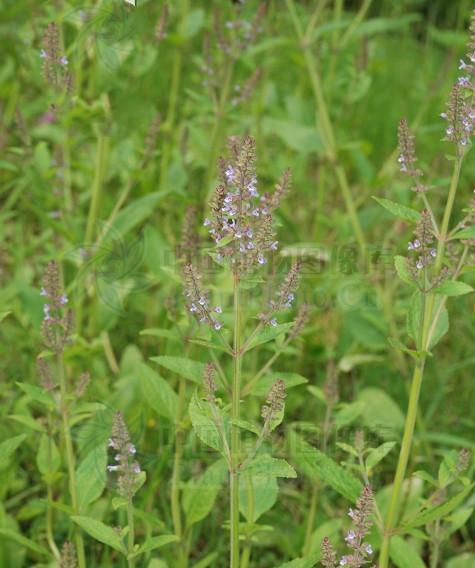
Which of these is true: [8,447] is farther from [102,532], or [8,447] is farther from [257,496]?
[257,496]

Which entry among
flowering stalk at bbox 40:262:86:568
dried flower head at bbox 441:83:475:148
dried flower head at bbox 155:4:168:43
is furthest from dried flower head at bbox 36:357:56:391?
dried flower head at bbox 155:4:168:43

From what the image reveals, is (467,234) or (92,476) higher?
(467,234)

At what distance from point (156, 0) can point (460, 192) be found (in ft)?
8.78

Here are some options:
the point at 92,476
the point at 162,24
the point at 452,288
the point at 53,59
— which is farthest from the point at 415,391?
the point at 162,24

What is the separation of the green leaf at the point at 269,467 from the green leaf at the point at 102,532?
0.34 m

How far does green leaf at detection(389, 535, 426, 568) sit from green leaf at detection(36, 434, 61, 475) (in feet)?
2.94

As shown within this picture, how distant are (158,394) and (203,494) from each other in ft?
0.92

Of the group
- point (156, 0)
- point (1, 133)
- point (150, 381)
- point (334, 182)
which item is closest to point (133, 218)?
point (150, 381)

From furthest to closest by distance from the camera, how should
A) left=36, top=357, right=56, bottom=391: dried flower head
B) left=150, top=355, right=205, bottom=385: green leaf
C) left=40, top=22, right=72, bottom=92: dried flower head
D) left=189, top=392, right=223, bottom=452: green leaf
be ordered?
left=40, top=22, right=72, bottom=92: dried flower head
left=36, top=357, right=56, bottom=391: dried flower head
left=150, top=355, right=205, bottom=385: green leaf
left=189, top=392, right=223, bottom=452: green leaf

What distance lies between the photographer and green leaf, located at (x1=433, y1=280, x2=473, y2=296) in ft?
6.11

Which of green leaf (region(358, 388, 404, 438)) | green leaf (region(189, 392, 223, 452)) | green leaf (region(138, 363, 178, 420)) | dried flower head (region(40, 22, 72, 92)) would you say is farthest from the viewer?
green leaf (region(358, 388, 404, 438))

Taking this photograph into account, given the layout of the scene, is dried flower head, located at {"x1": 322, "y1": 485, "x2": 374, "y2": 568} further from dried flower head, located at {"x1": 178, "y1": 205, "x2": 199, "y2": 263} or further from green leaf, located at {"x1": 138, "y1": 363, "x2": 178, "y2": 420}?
dried flower head, located at {"x1": 178, "y1": 205, "x2": 199, "y2": 263}

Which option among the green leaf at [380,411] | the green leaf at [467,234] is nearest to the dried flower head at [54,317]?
the green leaf at [467,234]

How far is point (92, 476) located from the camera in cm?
221
